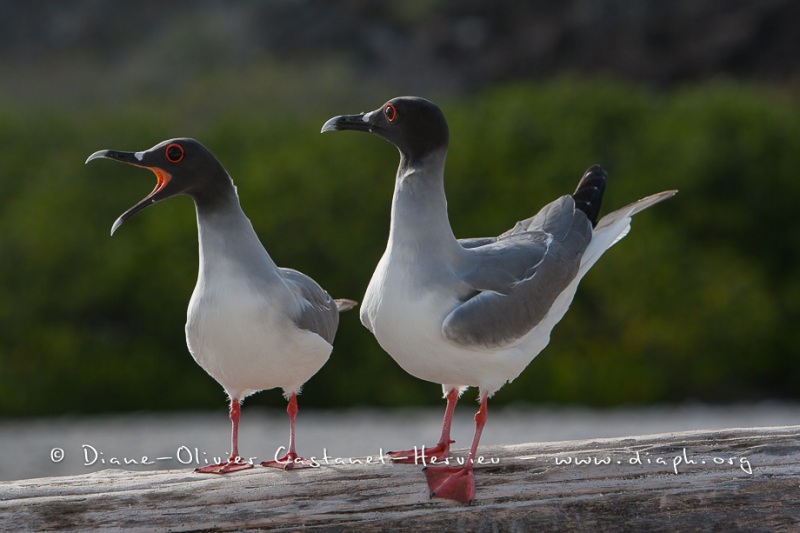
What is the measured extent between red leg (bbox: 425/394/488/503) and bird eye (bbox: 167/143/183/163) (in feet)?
4.02

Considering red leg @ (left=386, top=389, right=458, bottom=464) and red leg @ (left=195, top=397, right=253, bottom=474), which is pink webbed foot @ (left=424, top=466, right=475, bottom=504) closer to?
red leg @ (left=386, top=389, right=458, bottom=464)

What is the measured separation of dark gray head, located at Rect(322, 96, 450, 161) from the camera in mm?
3336

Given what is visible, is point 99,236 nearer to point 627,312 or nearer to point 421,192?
point 627,312

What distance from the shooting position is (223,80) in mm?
18469

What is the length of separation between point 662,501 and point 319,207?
25.2 ft

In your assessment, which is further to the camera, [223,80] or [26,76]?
[26,76]

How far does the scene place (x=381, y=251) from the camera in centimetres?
1070

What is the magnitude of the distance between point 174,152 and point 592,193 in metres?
1.56

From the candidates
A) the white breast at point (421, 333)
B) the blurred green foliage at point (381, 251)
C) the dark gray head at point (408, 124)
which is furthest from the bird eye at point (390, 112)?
the blurred green foliage at point (381, 251)

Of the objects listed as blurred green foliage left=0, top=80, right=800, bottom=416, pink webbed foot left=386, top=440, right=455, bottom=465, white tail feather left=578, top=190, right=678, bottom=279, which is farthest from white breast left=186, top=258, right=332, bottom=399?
blurred green foliage left=0, top=80, right=800, bottom=416

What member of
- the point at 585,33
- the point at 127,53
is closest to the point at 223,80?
the point at 127,53

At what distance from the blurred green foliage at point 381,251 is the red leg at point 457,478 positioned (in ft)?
20.5

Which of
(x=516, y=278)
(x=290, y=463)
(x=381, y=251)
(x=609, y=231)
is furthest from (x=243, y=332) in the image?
(x=381, y=251)

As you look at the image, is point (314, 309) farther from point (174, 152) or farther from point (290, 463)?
point (174, 152)
